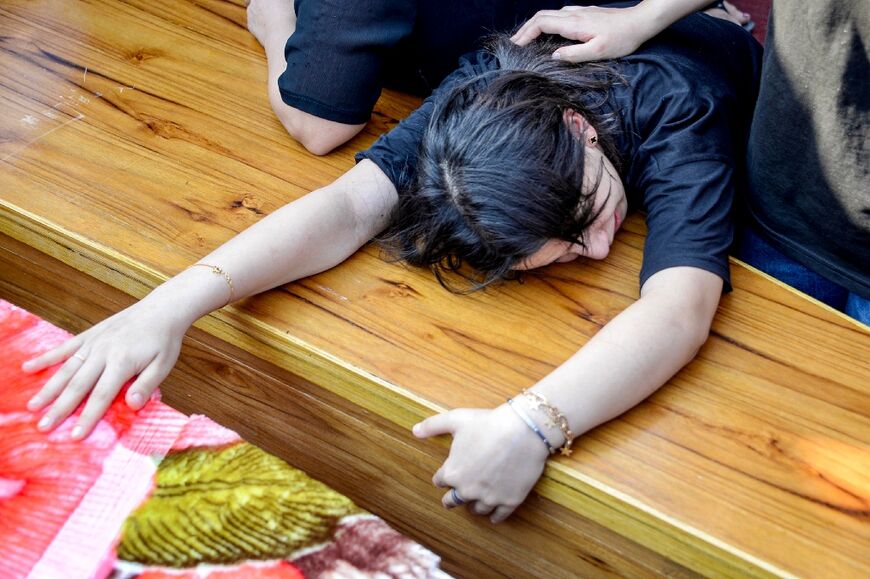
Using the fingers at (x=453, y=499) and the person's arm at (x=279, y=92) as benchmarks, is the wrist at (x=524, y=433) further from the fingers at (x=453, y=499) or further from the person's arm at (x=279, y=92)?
the person's arm at (x=279, y=92)

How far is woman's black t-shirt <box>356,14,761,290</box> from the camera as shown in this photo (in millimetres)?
982

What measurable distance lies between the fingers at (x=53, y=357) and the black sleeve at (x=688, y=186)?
61cm

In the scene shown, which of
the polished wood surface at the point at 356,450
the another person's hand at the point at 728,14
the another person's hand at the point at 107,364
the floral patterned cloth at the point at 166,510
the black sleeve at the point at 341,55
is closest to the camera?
the floral patterned cloth at the point at 166,510

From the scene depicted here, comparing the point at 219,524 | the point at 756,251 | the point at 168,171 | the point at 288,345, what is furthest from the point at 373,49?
the point at 219,524

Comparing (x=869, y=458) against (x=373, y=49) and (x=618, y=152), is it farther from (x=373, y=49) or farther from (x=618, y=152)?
(x=373, y=49)

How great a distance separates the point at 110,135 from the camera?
4.08 ft

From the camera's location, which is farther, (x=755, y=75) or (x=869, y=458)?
(x=755, y=75)

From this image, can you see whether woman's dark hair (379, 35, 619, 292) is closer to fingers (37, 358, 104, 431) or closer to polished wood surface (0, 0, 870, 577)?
polished wood surface (0, 0, 870, 577)

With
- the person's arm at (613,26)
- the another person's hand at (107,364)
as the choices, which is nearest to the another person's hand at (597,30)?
the person's arm at (613,26)

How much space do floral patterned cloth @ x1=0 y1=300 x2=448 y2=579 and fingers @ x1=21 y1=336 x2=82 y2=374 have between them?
14mm

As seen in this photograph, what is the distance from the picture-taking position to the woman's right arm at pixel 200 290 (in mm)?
826

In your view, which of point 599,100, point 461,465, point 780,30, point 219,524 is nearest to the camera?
point 219,524

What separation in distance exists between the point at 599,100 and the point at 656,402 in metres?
0.39

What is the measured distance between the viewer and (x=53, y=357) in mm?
848
